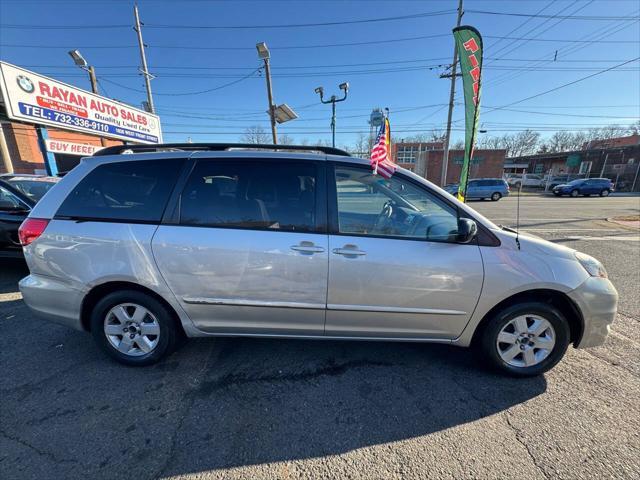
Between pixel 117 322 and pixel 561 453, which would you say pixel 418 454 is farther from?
pixel 117 322

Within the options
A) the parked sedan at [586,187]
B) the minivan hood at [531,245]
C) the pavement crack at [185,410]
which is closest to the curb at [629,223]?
the minivan hood at [531,245]

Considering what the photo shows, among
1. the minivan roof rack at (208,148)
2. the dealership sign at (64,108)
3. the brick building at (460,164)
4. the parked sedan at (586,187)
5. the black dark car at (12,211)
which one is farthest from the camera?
the brick building at (460,164)

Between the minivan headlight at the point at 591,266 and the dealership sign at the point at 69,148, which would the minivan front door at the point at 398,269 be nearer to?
the minivan headlight at the point at 591,266

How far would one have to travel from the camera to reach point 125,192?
238 centimetres

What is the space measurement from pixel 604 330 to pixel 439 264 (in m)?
1.54

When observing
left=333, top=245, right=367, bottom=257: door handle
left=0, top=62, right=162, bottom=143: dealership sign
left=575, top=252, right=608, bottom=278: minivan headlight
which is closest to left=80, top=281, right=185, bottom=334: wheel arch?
left=333, top=245, right=367, bottom=257: door handle

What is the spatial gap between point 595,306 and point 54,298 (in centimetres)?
453

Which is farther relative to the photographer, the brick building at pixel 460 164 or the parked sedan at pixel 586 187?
the brick building at pixel 460 164

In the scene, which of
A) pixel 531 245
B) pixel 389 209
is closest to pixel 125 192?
pixel 389 209

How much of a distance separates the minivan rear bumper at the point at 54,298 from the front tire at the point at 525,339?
3.51m

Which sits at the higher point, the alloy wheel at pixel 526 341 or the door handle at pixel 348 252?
the door handle at pixel 348 252

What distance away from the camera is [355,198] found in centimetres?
252

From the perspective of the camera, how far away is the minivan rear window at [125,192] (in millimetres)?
2320

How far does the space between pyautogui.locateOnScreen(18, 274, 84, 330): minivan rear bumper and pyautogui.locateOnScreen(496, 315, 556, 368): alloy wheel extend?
3626mm
